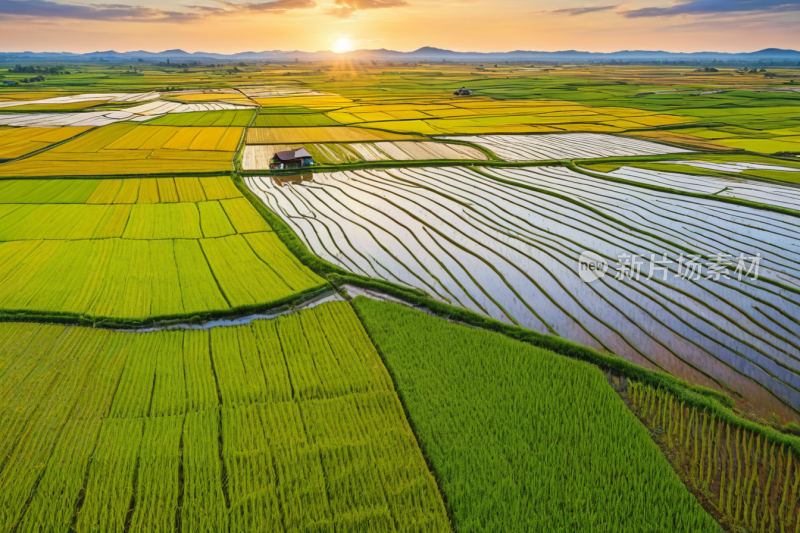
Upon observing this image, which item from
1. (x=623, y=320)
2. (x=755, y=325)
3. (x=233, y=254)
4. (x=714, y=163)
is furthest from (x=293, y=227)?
(x=714, y=163)

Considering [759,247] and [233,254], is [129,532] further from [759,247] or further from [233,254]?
[759,247]

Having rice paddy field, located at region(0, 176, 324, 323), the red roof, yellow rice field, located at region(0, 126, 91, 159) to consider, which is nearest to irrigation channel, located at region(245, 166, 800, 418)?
rice paddy field, located at region(0, 176, 324, 323)

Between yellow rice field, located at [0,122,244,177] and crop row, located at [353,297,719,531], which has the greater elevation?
yellow rice field, located at [0,122,244,177]

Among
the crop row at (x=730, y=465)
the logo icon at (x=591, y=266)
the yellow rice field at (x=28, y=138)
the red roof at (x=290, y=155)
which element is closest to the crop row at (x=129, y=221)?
the red roof at (x=290, y=155)

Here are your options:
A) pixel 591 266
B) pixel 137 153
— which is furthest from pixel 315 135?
pixel 591 266

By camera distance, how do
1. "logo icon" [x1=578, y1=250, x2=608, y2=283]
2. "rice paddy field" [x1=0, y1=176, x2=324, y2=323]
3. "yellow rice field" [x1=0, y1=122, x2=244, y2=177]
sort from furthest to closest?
"yellow rice field" [x1=0, y1=122, x2=244, y2=177], "logo icon" [x1=578, y1=250, x2=608, y2=283], "rice paddy field" [x1=0, y1=176, x2=324, y2=323]

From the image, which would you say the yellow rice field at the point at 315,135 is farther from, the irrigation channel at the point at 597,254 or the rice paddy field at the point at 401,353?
the irrigation channel at the point at 597,254

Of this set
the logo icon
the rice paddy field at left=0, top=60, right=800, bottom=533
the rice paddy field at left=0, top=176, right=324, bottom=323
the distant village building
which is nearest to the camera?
the rice paddy field at left=0, top=60, right=800, bottom=533

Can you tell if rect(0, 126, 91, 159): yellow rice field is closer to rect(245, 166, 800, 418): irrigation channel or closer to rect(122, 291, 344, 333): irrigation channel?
rect(245, 166, 800, 418): irrigation channel
